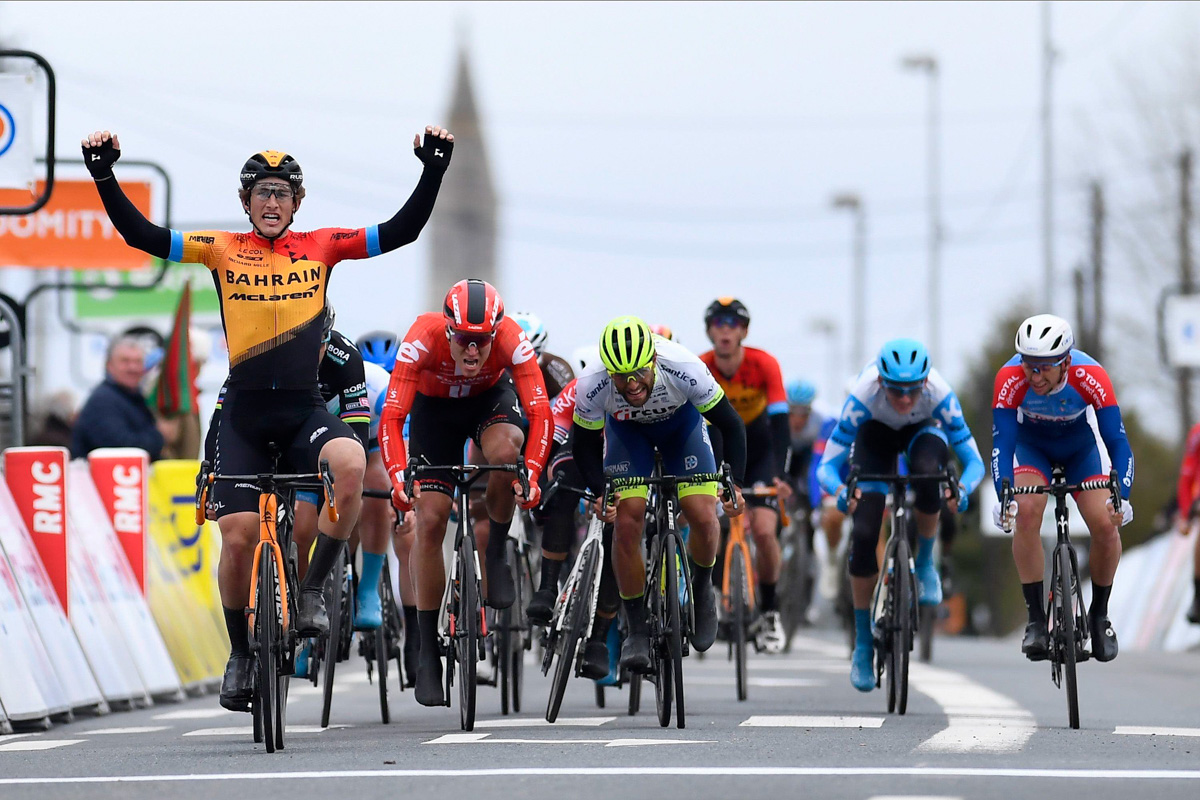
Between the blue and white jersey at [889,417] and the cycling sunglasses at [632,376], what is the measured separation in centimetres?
223

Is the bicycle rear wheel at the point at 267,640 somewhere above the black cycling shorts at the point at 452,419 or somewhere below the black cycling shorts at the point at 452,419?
below

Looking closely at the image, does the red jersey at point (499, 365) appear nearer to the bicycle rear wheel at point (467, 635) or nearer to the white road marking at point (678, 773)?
the bicycle rear wheel at point (467, 635)

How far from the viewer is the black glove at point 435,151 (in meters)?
10.2

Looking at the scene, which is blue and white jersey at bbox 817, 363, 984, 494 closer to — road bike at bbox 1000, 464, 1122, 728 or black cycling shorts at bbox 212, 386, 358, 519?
road bike at bbox 1000, 464, 1122, 728

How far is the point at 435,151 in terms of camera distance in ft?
33.4

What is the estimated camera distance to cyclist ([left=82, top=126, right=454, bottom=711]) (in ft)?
31.9

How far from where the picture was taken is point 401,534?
40.5 ft

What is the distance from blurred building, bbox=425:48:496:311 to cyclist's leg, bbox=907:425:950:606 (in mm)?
154530

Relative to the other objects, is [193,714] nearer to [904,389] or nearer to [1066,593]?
[904,389]

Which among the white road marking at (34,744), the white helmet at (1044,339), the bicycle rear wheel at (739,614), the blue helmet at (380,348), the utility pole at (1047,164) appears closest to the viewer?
the white road marking at (34,744)

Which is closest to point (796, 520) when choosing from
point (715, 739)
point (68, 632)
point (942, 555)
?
point (942, 555)

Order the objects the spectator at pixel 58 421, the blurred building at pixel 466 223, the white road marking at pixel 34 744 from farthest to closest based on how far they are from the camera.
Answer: the blurred building at pixel 466 223 → the spectator at pixel 58 421 → the white road marking at pixel 34 744

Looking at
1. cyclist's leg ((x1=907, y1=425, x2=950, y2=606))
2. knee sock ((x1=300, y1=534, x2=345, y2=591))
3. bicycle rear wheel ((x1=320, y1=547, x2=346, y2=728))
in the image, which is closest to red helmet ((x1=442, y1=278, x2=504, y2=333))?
knee sock ((x1=300, y1=534, x2=345, y2=591))

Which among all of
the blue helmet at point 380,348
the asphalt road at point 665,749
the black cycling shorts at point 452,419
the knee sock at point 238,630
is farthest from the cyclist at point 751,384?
the knee sock at point 238,630
